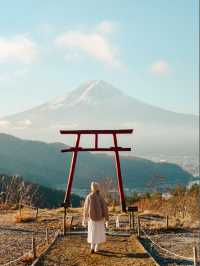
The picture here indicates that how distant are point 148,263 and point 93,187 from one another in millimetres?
2122

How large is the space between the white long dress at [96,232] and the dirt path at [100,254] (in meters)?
0.24

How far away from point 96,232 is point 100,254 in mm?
532

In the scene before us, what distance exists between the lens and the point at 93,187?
9.53m

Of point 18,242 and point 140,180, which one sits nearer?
point 18,242

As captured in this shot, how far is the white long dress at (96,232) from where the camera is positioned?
366 inches

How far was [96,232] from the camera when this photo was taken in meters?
9.41

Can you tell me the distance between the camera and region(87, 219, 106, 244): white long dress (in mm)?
9289

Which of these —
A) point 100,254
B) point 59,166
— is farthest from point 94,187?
point 59,166

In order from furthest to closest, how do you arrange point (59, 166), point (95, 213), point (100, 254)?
point (59, 166) → point (95, 213) → point (100, 254)

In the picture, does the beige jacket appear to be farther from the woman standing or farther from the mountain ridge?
the mountain ridge

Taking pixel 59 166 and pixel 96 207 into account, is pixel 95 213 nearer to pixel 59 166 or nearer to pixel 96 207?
pixel 96 207

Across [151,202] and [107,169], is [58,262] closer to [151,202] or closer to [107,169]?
[151,202]

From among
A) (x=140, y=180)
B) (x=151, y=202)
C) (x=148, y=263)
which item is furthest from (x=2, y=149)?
(x=148, y=263)

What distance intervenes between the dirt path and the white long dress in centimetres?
24
